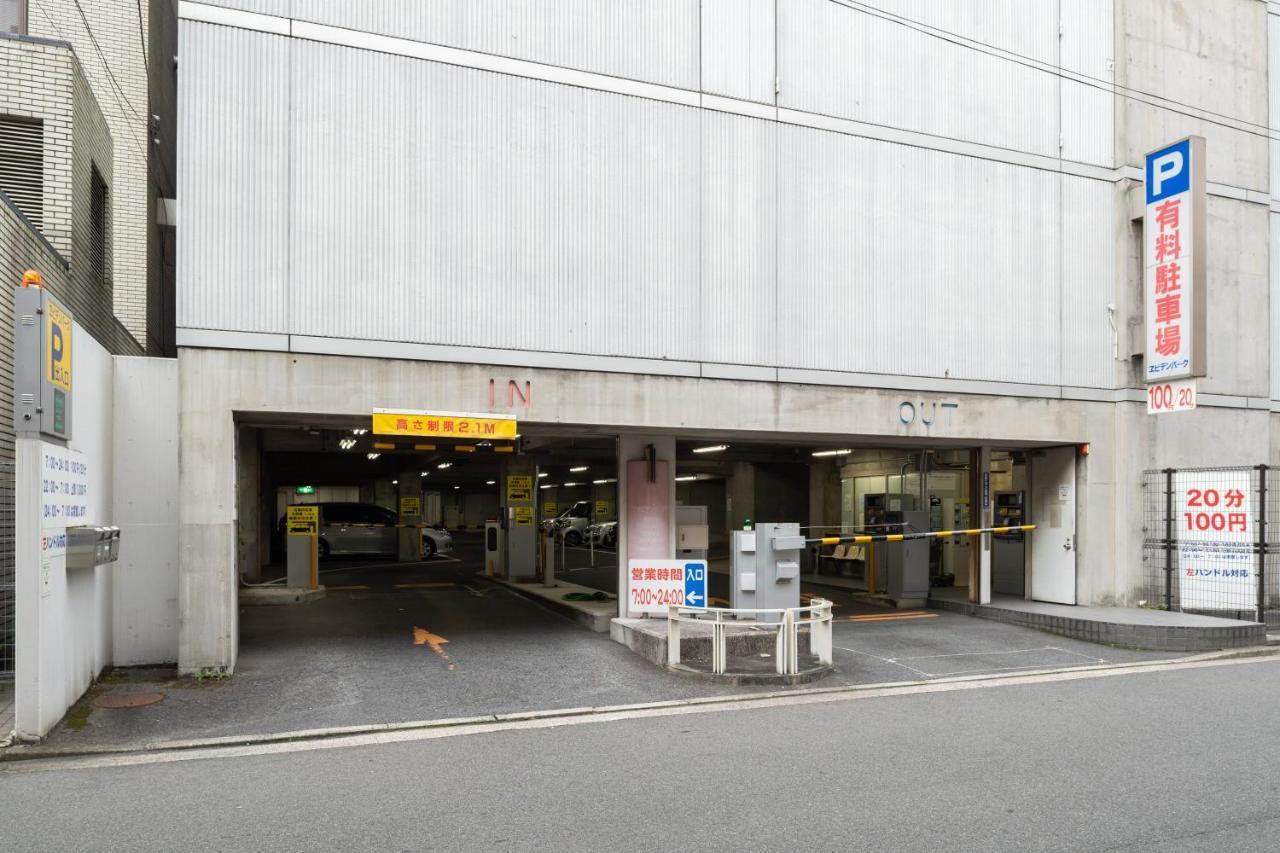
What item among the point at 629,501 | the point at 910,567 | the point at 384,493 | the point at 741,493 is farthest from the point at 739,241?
the point at 384,493

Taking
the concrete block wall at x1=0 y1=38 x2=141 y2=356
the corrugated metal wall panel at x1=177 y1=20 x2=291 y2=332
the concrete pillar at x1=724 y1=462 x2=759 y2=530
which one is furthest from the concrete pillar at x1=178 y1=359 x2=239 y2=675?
the concrete pillar at x1=724 y1=462 x2=759 y2=530

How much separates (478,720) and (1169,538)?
37.1 ft

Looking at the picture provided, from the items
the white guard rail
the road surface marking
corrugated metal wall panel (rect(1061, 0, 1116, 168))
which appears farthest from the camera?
corrugated metal wall panel (rect(1061, 0, 1116, 168))

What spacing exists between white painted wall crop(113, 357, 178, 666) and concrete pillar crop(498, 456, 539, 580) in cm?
975

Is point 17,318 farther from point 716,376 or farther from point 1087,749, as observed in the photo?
point 1087,749

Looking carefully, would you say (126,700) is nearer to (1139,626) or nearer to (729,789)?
(729,789)

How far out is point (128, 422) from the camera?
10.5 m

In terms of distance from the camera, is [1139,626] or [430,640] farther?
[1139,626]

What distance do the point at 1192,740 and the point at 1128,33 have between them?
41.8 feet

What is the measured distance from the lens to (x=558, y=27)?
11992mm

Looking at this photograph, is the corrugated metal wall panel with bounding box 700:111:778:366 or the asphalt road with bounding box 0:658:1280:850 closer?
the asphalt road with bounding box 0:658:1280:850

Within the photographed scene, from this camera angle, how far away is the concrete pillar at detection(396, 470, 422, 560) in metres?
27.8

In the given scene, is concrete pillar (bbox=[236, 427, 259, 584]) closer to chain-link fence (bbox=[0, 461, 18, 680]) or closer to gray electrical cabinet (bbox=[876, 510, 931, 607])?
chain-link fence (bbox=[0, 461, 18, 680])

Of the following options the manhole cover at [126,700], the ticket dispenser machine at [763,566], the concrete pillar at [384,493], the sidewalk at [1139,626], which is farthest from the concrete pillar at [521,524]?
the concrete pillar at [384,493]
